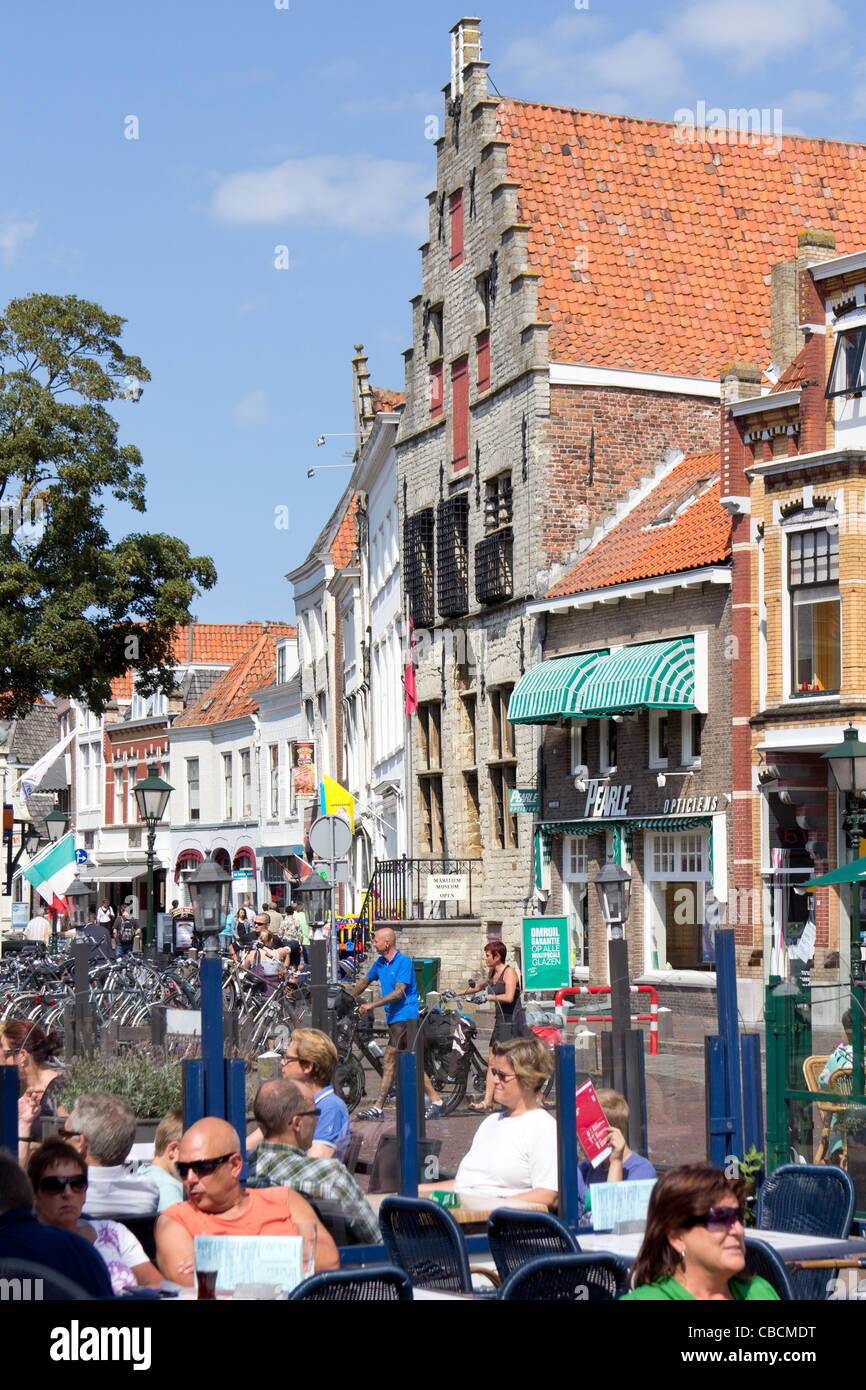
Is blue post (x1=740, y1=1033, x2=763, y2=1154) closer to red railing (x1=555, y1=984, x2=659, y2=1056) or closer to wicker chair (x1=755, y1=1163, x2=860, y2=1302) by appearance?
wicker chair (x1=755, y1=1163, x2=860, y2=1302)

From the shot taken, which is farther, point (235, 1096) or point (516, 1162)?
point (235, 1096)

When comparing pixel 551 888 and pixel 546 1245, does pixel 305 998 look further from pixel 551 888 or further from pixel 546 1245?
pixel 546 1245

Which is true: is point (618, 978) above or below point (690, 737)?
below

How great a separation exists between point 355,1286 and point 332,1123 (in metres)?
4.28

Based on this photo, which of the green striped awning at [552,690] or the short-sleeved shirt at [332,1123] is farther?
the green striped awning at [552,690]

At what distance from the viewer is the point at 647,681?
2702cm

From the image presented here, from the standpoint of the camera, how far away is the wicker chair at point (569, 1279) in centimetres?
537

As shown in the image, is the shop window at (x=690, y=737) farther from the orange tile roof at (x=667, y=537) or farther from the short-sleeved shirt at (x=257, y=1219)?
the short-sleeved shirt at (x=257, y=1219)

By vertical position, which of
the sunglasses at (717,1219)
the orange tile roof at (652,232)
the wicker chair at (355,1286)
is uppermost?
the orange tile roof at (652,232)

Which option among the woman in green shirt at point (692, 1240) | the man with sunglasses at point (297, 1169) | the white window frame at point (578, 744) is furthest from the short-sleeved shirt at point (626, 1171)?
the white window frame at point (578, 744)

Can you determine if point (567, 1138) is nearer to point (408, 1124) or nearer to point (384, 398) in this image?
point (408, 1124)

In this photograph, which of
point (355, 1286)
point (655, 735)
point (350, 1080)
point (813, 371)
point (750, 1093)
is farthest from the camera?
point (655, 735)

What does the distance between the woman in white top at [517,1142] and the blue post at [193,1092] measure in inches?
47.7

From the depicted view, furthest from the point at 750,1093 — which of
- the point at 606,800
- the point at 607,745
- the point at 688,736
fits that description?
the point at 607,745
